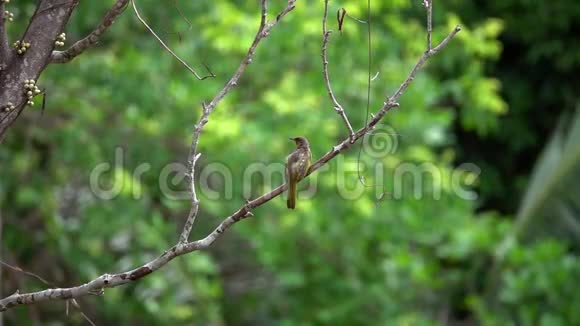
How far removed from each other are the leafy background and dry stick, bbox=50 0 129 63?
13.5 feet

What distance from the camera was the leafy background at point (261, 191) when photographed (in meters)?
8.02

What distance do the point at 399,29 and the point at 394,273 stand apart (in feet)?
7.63

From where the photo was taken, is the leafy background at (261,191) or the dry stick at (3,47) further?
the leafy background at (261,191)

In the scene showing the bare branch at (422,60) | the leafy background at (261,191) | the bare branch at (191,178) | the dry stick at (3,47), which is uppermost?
the leafy background at (261,191)

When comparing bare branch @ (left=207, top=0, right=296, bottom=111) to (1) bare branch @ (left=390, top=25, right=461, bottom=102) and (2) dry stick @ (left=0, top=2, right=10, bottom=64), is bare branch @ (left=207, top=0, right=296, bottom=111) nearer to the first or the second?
(1) bare branch @ (left=390, top=25, right=461, bottom=102)

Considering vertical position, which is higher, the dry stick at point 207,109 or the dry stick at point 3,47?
the dry stick at point 3,47

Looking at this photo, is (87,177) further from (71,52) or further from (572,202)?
(71,52)

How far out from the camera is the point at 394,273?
887 centimetres

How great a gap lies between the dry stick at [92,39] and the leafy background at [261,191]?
411 centimetres

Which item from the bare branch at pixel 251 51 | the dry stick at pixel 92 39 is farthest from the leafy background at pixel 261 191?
the bare branch at pixel 251 51

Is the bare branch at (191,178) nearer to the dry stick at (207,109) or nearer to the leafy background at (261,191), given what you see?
the dry stick at (207,109)

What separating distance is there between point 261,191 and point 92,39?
5.26m

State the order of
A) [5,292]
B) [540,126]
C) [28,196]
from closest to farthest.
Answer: [28,196] < [5,292] < [540,126]

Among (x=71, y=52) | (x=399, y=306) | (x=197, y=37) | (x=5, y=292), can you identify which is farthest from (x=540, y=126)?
(x=71, y=52)
